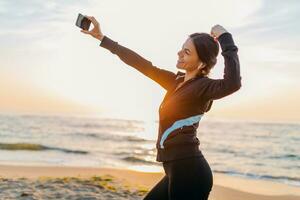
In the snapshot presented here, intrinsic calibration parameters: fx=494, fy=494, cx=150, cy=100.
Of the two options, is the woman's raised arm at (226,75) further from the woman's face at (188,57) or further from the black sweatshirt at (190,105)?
the woman's face at (188,57)

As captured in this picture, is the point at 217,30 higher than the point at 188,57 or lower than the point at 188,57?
higher

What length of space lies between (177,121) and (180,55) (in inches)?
19.1

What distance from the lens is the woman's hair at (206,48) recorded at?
134 inches

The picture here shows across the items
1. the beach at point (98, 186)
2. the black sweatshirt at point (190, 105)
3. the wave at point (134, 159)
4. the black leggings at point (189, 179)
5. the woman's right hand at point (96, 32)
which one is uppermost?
the woman's right hand at point (96, 32)

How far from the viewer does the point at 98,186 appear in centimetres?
980

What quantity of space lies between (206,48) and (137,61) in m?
0.69

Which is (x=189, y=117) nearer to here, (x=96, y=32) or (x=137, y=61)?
(x=137, y=61)

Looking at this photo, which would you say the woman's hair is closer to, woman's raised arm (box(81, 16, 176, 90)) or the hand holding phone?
woman's raised arm (box(81, 16, 176, 90))

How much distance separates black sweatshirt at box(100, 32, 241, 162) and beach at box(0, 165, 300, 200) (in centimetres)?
552

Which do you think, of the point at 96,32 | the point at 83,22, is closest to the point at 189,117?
the point at 96,32

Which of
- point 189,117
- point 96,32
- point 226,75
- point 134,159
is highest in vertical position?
point 96,32

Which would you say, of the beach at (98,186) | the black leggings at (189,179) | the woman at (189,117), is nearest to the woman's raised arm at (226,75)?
the woman at (189,117)

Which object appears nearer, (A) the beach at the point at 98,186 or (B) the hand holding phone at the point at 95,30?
(B) the hand holding phone at the point at 95,30

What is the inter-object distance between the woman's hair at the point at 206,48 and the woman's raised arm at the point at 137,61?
16.4 inches
